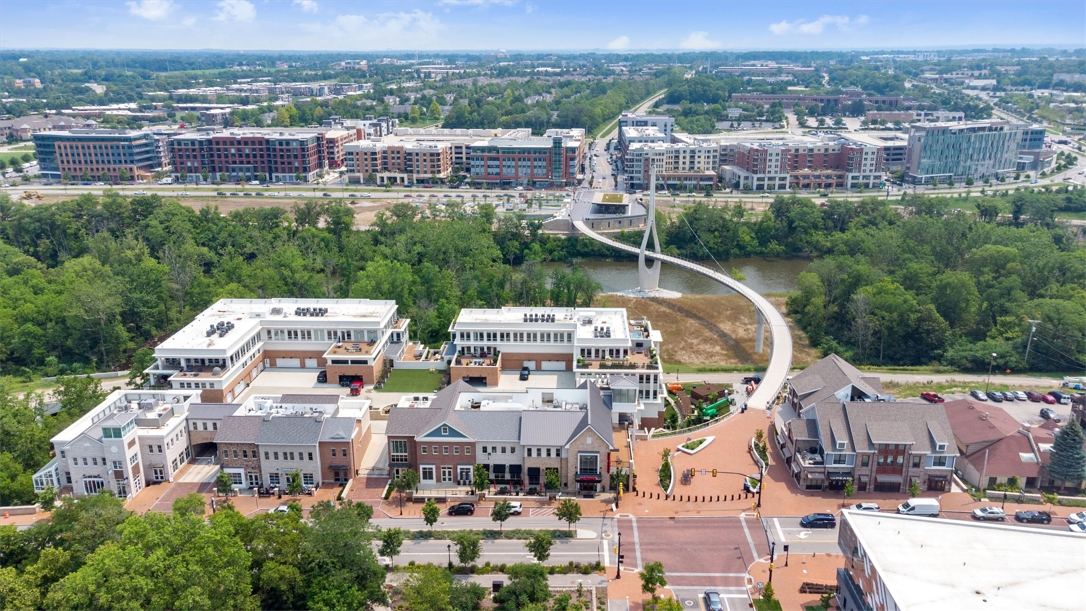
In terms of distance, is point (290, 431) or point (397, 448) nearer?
point (290, 431)

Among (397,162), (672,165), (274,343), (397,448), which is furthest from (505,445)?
(397,162)

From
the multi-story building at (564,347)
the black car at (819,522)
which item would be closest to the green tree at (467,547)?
the black car at (819,522)

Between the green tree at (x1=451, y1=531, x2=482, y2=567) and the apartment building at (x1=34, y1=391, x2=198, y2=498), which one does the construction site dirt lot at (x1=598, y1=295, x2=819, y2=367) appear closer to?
the green tree at (x1=451, y1=531, x2=482, y2=567)

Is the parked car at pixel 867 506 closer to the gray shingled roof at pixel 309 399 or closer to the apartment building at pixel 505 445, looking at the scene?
the apartment building at pixel 505 445

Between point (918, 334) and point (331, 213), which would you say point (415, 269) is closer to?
point (331, 213)

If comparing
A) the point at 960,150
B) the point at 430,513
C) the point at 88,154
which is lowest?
the point at 430,513

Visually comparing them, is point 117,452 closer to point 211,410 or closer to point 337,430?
point 211,410
